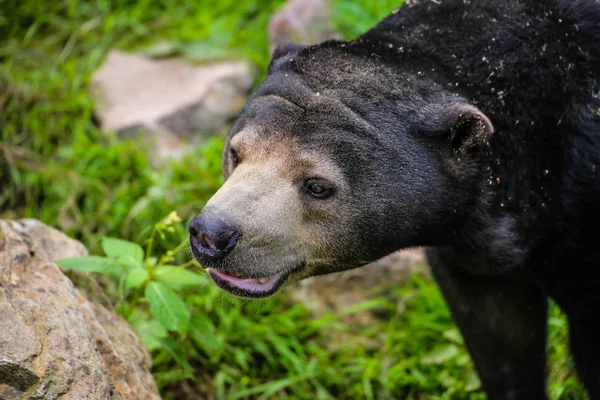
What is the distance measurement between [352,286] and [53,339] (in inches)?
118

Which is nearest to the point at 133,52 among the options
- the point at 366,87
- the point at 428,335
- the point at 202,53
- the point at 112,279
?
the point at 202,53

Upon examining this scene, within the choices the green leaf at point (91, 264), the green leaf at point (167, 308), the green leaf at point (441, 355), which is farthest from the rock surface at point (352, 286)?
the green leaf at point (91, 264)

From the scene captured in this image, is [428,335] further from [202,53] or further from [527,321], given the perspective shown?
[202,53]

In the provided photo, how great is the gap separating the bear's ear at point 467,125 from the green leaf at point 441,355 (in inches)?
82.2

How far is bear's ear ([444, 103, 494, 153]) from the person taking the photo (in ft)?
11.8

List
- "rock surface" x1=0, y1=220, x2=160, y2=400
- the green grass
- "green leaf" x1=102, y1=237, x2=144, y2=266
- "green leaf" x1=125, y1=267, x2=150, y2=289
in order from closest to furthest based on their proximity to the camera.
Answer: "rock surface" x1=0, y1=220, x2=160, y2=400 → "green leaf" x1=125, y1=267, x2=150, y2=289 → "green leaf" x1=102, y1=237, x2=144, y2=266 → the green grass

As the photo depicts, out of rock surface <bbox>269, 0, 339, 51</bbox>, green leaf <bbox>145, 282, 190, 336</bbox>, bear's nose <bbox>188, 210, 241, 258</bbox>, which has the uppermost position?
bear's nose <bbox>188, 210, 241, 258</bbox>

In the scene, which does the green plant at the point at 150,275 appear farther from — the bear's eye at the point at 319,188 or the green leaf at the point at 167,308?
the bear's eye at the point at 319,188

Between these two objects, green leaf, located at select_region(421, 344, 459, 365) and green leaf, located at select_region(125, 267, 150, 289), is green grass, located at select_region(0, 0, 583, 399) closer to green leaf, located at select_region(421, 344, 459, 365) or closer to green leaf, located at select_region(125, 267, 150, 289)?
green leaf, located at select_region(421, 344, 459, 365)

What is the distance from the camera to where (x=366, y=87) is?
→ 3650 mm

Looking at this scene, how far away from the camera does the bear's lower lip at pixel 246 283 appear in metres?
3.63

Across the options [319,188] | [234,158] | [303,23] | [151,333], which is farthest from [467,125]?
[303,23]

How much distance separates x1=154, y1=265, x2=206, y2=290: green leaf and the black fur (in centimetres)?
69

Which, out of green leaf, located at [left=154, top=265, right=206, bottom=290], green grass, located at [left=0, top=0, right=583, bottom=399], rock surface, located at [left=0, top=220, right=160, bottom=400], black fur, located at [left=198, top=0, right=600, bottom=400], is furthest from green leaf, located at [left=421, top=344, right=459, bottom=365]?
rock surface, located at [left=0, top=220, right=160, bottom=400]
